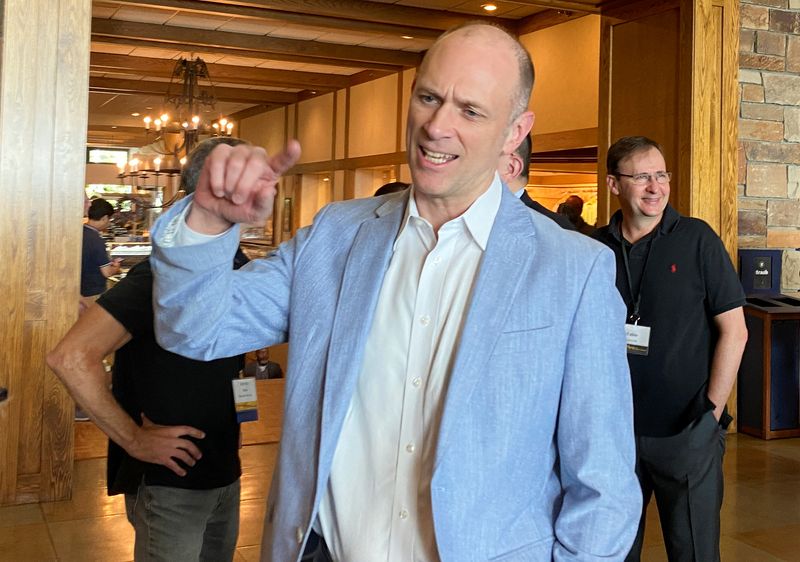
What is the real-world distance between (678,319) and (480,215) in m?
1.87

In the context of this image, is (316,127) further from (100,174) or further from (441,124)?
(441,124)

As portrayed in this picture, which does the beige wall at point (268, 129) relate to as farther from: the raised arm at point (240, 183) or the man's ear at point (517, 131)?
the raised arm at point (240, 183)

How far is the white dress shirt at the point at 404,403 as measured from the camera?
1.47 m

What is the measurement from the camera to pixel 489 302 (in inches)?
56.9

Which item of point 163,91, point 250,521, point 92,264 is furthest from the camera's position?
point 163,91

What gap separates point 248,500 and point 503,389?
154 inches

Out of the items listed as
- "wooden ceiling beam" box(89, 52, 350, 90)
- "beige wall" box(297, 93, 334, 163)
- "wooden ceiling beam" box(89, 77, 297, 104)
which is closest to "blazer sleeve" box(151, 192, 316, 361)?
"wooden ceiling beam" box(89, 52, 350, 90)

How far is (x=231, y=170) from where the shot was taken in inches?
48.6

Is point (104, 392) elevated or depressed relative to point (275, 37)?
depressed

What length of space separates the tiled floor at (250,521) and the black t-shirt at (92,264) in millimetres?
1833

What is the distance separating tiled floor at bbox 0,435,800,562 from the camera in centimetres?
429

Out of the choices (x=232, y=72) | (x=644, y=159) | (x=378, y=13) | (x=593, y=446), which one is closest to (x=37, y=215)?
(x=644, y=159)

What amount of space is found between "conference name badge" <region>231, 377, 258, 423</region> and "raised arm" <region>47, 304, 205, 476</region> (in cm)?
12

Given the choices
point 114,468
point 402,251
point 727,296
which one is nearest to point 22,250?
point 114,468
